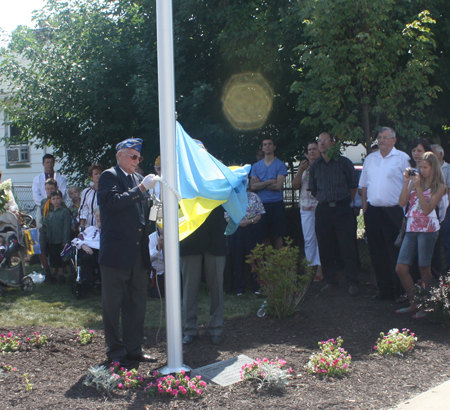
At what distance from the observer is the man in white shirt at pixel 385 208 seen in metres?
7.21

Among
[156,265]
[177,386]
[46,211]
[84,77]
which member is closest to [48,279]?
[46,211]

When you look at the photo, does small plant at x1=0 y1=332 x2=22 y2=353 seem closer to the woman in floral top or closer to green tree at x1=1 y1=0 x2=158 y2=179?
the woman in floral top

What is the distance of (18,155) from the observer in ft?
73.2

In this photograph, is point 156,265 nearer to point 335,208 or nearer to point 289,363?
point 335,208

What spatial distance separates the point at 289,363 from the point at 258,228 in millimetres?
3537

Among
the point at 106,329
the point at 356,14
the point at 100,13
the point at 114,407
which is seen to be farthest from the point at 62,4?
the point at 114,407

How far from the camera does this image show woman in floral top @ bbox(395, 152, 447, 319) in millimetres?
6250

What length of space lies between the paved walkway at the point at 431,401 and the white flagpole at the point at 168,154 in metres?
1.91

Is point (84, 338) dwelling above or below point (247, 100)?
below

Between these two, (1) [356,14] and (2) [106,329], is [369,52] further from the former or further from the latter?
(2) [106,329]

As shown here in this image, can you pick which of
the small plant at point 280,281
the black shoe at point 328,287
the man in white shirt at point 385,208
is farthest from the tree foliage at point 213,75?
the small plant at point 280,281

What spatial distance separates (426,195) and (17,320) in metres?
5.30

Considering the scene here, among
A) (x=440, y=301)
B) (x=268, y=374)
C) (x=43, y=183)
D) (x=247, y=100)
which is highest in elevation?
(x=247, y=100)

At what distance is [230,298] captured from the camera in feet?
26.1
